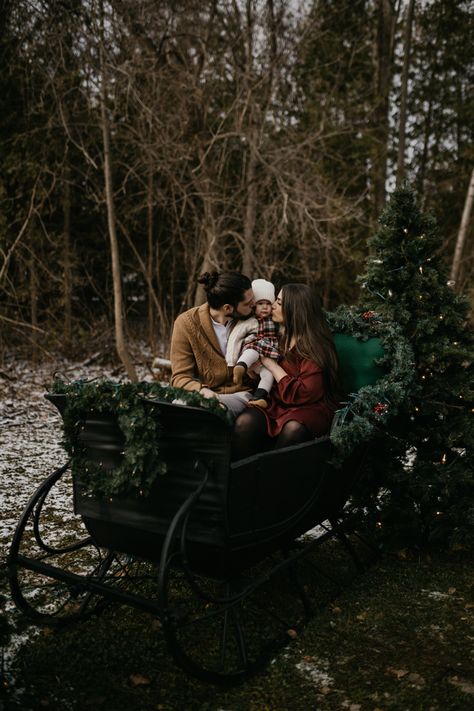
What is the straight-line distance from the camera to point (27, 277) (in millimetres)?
11422

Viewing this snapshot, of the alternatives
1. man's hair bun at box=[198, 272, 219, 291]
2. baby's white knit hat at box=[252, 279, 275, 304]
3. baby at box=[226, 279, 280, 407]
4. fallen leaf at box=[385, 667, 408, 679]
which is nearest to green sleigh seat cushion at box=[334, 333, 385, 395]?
baby at box=[226, 279, 280, 407]

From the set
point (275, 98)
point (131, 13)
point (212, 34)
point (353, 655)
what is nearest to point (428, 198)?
point (275, 98)

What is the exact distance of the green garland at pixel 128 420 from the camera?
2367 millimetres

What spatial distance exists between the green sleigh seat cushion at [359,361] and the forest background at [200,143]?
9.80ft

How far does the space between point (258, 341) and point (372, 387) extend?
65cm

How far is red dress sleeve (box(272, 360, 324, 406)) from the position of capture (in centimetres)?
318

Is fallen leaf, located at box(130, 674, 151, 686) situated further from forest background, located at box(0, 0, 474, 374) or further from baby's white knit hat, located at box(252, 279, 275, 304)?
forest background, located at box(0, 0, 474, 374)

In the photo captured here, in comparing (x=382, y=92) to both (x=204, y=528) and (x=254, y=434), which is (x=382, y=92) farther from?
(x=204, y=528)

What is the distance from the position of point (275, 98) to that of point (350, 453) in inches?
317

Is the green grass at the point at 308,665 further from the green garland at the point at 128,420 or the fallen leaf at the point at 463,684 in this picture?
the green garland at the point at 128,420

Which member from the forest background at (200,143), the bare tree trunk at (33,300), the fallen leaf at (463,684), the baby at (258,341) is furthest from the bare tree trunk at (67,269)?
the fallen leaf at (463,684)

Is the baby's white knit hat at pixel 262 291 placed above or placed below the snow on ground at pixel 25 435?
above

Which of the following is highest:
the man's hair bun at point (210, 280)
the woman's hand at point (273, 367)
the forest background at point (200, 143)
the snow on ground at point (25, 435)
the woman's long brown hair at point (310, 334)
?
the forest background at point (200, 143)

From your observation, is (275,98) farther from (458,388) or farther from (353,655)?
(353,655)
